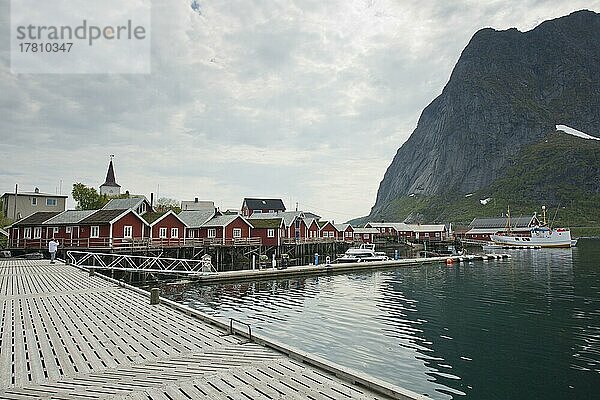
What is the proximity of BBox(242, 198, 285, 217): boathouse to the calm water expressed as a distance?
283ft

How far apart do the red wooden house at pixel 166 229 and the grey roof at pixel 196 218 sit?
5.96 metres

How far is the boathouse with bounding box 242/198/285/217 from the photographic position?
12403 centimetres

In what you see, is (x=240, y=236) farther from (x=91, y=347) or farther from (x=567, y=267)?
(x=91, y=347)

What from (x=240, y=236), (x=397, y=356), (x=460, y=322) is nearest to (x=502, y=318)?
(x=460, y=322)

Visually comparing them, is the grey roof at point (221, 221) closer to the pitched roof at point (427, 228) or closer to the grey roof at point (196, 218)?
the grey roof at point (196, 218)

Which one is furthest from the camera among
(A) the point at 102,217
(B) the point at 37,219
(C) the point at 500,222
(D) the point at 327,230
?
(C) the point at 500,222

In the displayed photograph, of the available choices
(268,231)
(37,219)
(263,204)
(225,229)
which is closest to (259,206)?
(263,204)

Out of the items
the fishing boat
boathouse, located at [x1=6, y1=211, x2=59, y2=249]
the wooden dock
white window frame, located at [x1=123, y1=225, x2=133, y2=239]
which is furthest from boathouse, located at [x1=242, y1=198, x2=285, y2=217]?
white window frame, located at [x1=123, y1=225, x2=133, y2=239]

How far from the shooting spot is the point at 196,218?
63.5m

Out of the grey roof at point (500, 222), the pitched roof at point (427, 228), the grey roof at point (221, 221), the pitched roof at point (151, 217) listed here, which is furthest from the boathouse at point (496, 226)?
the pitched roof at point (151, 217)

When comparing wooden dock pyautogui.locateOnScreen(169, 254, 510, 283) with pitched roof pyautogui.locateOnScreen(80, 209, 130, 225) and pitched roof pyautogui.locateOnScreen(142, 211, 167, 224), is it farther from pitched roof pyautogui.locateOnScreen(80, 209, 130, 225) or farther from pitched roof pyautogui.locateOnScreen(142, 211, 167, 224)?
pitched roof pyautogui.locateOnScreen(142, 211, 167, 224)

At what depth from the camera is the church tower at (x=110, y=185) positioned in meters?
99.2

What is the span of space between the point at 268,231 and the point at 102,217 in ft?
82.7

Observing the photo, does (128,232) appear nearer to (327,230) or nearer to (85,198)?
(85,198)
